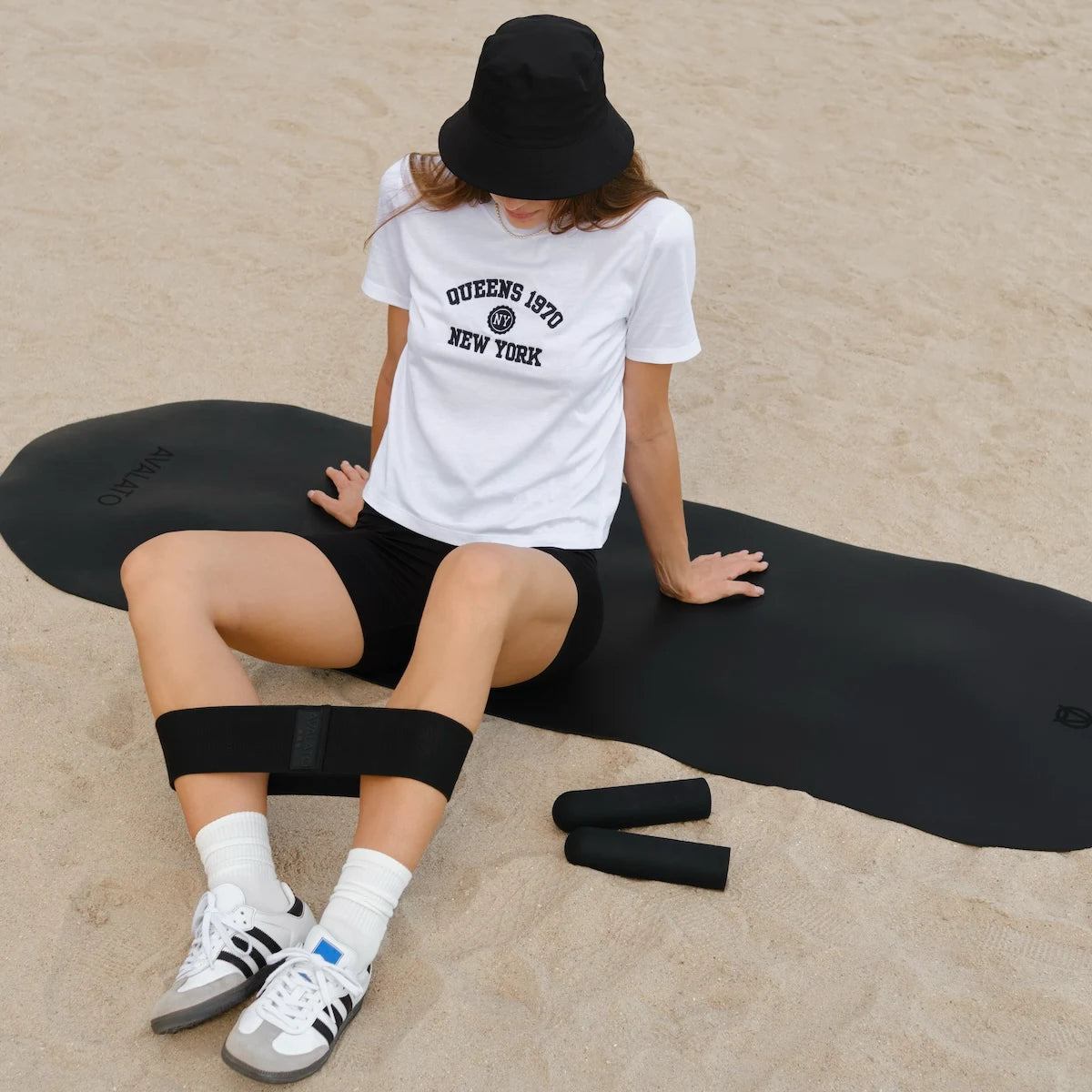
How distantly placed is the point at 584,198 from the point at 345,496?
0.95m

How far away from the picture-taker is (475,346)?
1847 millimetres

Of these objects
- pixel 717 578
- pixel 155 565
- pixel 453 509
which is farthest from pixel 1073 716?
pixel 155 565

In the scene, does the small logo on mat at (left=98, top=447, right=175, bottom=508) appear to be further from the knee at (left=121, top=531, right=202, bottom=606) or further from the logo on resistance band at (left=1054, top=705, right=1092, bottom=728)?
the logo on resistance band at (left=1054, top=705, right=1092, bottom=728)

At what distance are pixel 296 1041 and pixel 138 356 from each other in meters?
2.06

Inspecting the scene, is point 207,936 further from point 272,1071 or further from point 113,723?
point 113,723

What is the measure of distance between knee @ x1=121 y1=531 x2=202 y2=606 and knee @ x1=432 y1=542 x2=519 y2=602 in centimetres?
35

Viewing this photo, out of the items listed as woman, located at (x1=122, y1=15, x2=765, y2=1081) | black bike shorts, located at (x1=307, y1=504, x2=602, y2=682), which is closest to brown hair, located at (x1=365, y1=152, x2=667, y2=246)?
woman, located at (x1=122, y1=15, x2=765, y2=1081)

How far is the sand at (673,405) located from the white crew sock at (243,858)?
16cm

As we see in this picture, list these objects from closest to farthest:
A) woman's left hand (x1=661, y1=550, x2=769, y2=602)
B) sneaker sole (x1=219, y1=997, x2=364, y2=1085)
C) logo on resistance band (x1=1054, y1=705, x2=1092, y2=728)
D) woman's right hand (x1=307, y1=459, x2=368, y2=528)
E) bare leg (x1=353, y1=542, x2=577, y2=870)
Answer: sneaker sole (x1=219, y1=997, x2=364, y2=1085) → bare leg (x1=353, y1=542, x2=577, y2=870) → logo on resistance band (x1=1054, y1=705, x2=1092, y2=728) → woman's left hand (x1=661, y1=550, x2=769, y2=602) → woman's right hand (x1=307, y1=459, x2=368, y2=528)

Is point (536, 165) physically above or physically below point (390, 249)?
above

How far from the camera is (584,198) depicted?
5.81 ft

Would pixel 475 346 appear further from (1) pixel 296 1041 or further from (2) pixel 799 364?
(2) pixel 799 364

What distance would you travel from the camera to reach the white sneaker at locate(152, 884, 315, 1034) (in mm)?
1488

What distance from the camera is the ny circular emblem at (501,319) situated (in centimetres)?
183
